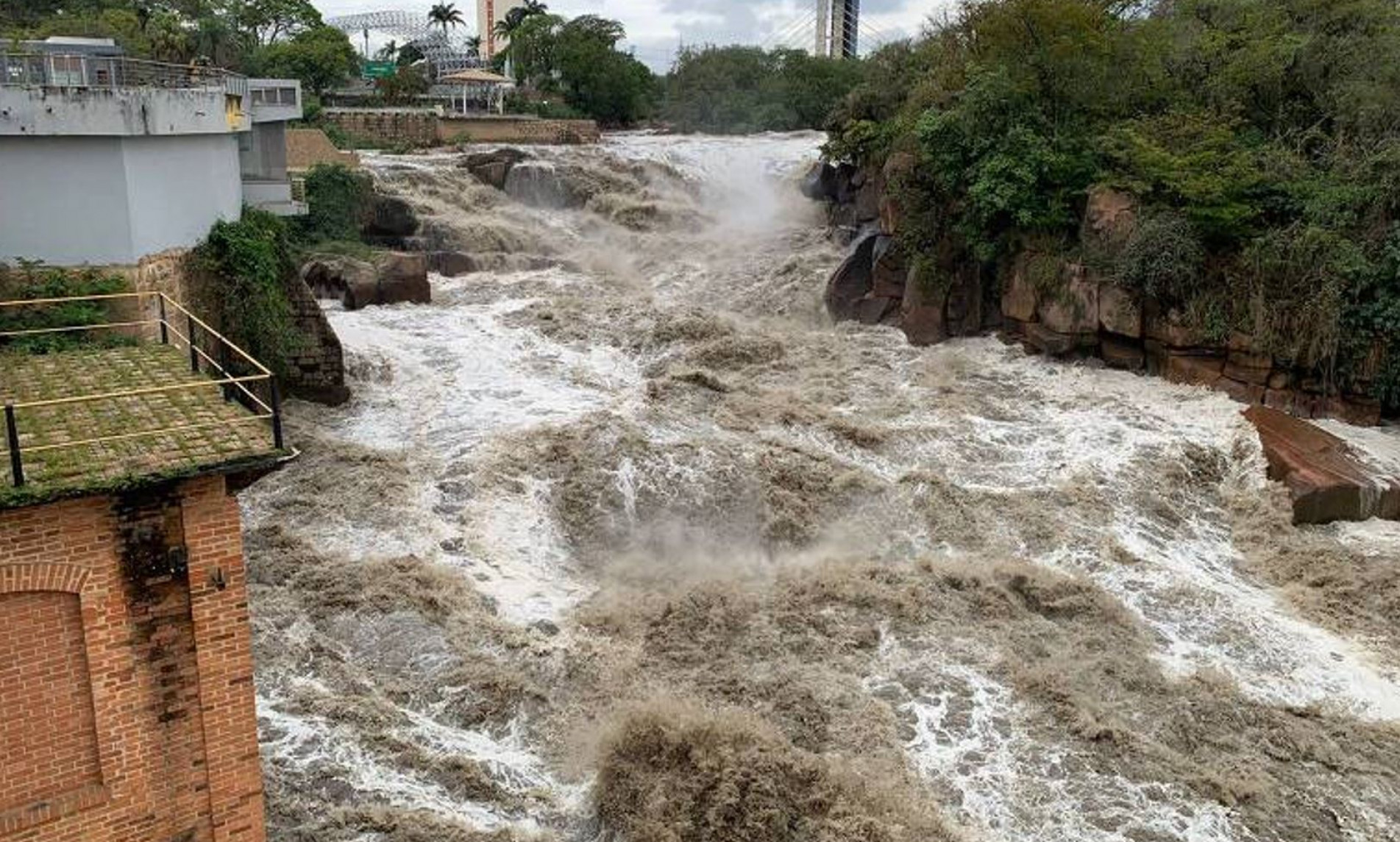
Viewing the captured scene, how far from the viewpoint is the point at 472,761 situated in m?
9.83

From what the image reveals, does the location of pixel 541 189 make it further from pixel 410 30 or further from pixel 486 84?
pixel 410 30

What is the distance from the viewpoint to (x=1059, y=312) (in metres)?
21.3

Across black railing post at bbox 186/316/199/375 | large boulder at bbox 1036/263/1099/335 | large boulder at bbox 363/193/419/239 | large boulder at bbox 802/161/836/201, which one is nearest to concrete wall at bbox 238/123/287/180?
large boulder at bbox 363/193/419/239

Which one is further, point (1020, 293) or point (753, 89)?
point (753, 89)

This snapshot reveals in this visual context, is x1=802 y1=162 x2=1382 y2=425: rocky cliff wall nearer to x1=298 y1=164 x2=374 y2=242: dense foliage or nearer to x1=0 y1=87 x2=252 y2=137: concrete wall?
x1=298 y1=164 x2=374 y2=242: dense foliage

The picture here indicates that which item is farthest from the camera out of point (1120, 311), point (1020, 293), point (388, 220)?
point (388, 220)

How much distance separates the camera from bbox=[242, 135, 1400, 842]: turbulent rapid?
9586 mm

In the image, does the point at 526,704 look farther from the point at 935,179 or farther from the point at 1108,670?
the point at 935,179

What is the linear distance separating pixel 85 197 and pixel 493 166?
807 inches

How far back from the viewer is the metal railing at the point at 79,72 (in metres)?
13.0

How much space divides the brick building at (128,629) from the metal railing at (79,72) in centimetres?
730

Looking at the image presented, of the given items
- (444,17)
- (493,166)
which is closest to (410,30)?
(444,17)

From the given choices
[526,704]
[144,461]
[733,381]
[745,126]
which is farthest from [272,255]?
[745,126]

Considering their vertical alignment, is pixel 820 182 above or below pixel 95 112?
below
